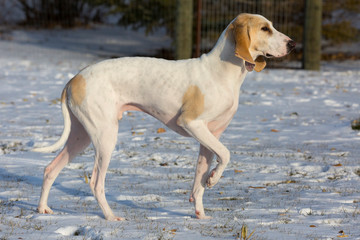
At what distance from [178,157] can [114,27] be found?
1817 cm

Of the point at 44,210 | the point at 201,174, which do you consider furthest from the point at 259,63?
the point at 44,210

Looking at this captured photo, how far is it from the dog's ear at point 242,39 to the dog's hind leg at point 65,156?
1460mm

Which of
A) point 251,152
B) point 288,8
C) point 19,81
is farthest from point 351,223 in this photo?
point 288,8

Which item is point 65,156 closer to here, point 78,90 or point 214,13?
point 78,90

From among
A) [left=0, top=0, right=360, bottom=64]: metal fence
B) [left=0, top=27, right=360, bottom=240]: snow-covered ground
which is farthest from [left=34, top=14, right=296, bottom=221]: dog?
[left=0, top=0, right=360, bottom=64]: metal fence

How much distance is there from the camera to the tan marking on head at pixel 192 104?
425 centimetres

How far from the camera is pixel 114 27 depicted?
24.1 metres

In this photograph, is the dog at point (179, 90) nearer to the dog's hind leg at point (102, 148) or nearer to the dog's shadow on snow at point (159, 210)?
the dog's hind leg at point (102, 148)

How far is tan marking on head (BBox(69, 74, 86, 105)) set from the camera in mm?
4387

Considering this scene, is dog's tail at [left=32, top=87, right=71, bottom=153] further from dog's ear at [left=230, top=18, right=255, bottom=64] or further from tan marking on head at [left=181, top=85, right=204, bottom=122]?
dog's ear at [left=230, top=18, right=255, bottom=64]

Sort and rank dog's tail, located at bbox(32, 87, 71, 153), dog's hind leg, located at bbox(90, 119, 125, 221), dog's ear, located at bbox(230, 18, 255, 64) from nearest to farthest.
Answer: dog's ear, located at bbox(230, 18, 255, 64) → dog's hind leg, located at bbox(90, 119, 125, 221) → dog's tail, located at bbox(32, 87, 71, 153)

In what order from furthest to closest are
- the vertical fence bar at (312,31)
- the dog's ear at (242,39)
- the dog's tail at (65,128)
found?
the vertical fence bar at (312,31) → the dog's tail at (65,128) → the dog's ear at (242,39)

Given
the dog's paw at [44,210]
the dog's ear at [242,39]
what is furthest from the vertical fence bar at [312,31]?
the dog's paw at [44,210]

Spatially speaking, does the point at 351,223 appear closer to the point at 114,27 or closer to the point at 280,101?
the point at 280,101
